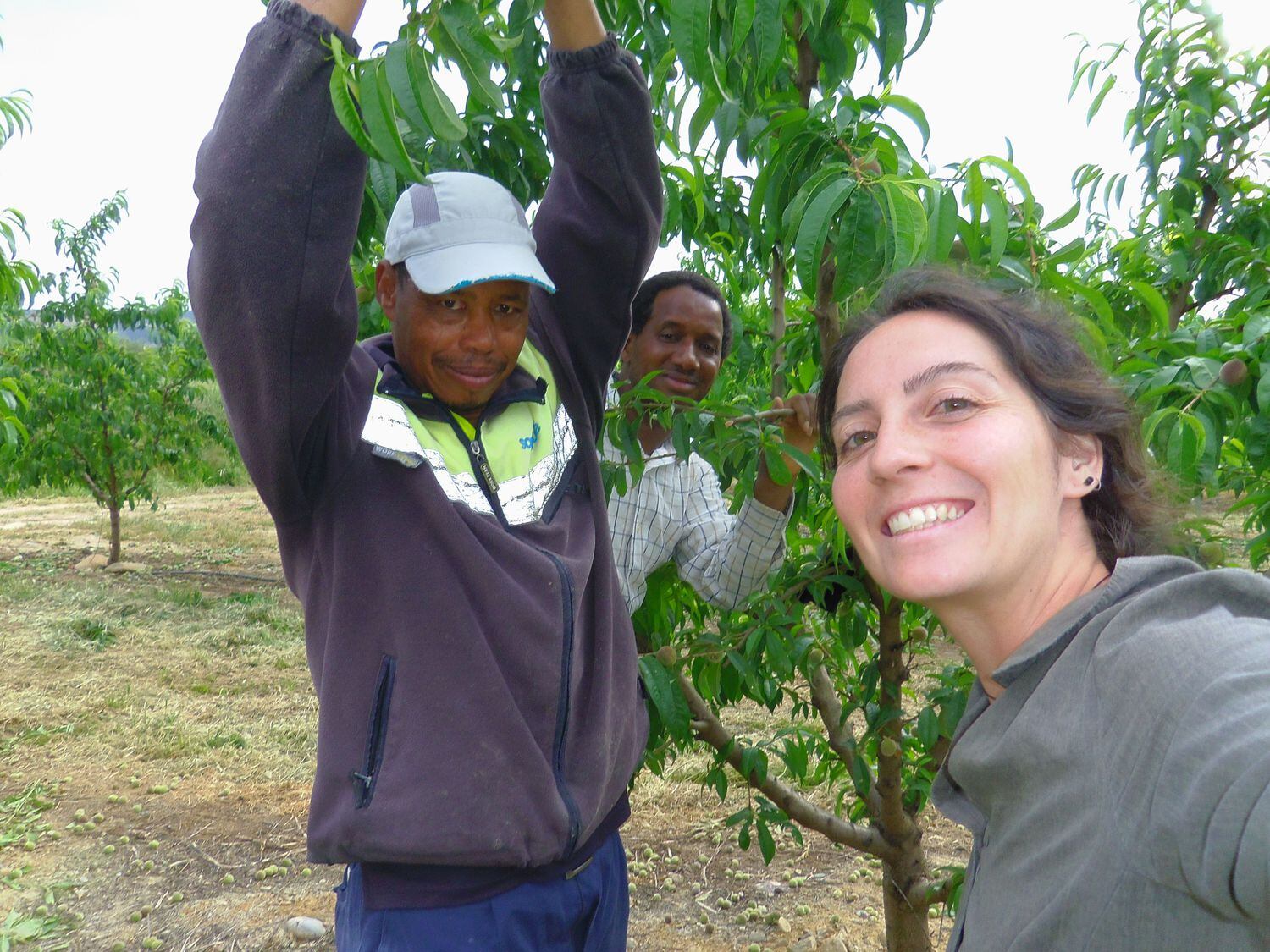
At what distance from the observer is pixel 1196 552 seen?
1.51 m

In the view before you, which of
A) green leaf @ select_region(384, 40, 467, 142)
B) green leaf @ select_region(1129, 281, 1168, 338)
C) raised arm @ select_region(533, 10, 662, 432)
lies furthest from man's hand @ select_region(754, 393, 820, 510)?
green leaf @ select_region(384, 40, 467, 142)

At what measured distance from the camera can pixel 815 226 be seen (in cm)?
129

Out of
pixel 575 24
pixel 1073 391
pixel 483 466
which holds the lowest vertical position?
pixel 483 466

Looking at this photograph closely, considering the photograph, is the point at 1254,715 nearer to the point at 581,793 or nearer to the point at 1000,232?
the point at 1000,232

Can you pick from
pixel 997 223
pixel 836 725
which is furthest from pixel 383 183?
pixel 836 725

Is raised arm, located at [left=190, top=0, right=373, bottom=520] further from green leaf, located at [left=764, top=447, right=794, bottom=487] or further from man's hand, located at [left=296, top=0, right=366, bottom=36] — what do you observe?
green leaf, located at [left=764, top=447, right=794, bottom=487]

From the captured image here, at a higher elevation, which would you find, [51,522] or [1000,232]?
[1000,232]

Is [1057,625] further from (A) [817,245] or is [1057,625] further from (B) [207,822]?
(B) [207,822]

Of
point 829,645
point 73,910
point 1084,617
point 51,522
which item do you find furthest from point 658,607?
point 51,522

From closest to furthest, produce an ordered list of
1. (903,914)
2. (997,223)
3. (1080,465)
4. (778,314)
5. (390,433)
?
(1080,465), (997,223), (390,433), (903,914), (778,314)

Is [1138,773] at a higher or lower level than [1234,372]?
lower

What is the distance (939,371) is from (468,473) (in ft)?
2.34

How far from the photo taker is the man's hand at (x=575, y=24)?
1.47 m

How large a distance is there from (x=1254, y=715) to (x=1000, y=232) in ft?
2.68
